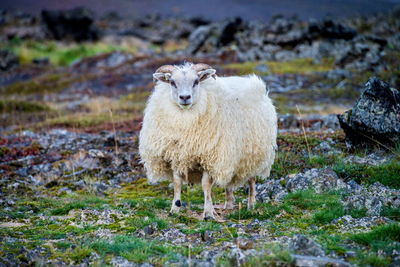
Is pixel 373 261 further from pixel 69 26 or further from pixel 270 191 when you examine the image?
pixel 69 26

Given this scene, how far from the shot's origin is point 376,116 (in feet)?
38.3

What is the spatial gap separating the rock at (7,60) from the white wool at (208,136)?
36.7 metres

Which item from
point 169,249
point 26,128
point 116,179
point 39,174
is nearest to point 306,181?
point 169,249

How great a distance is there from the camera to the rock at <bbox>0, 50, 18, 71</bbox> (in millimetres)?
42175

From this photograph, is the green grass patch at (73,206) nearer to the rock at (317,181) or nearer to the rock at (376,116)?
the rock at (317,181)

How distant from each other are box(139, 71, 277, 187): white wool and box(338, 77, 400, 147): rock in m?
3.15

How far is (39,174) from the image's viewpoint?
13.0 metres

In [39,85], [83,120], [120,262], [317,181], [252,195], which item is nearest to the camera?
[120,262]

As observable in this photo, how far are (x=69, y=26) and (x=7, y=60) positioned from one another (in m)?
17.5

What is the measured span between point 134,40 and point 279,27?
21308 mm

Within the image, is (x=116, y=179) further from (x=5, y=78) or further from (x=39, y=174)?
(x=5, y=78)

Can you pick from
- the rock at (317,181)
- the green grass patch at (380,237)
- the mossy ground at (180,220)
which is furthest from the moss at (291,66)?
the green grass patch at (380,237)

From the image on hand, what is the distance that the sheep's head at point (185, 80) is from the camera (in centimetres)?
910

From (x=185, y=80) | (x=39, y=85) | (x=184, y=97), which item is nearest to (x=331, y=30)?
(x=39, y=85)
